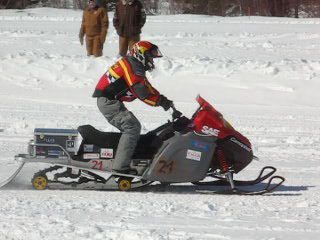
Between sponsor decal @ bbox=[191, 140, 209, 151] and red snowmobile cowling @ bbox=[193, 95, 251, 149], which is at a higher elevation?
red snowmobile cowling @ bbox=[193, 95, 251, 149]

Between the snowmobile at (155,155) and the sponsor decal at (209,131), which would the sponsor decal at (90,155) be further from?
the sponsor decal at (209,131)

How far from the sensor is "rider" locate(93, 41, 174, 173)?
22.5 ft

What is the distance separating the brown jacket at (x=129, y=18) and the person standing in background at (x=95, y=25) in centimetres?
30

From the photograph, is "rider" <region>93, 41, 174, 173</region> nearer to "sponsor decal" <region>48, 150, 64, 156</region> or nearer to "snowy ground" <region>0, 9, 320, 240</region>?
"snowy ground" <region>0, 9, 320, 240</region>

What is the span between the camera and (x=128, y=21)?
14.8 meters

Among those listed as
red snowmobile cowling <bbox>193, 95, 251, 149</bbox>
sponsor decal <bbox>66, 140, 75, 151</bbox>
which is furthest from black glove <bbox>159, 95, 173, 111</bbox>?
sponsor decal <bbox>66, 140, 75, 151</bbox>

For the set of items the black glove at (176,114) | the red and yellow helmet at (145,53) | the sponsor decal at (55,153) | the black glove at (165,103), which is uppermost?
the red and yellow helmet at (145,53)

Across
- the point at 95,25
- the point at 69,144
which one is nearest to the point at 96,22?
the point at 95,25

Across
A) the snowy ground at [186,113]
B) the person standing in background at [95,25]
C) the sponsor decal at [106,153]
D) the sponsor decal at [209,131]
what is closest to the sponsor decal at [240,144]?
the sponsor decal at [209,131]

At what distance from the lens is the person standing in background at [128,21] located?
14805 millimetres

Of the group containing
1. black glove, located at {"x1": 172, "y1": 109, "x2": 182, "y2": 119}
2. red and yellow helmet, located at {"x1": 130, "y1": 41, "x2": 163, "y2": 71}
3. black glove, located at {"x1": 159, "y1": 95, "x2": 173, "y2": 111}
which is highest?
red and yellow helmet, located at {"x1": 130, "y1": 41, "x2": 163, "y2": 71}

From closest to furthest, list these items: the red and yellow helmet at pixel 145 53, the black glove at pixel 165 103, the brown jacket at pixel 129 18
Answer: the black glove at pixel 165 103 < the red and yellow helmet at pixel 145 53 < the brown jacket at pixel 129 18

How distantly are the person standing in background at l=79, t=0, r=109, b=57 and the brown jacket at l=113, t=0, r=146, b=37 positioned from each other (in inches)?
11.7

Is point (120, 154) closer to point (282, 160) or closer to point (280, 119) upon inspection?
point (282, 160)
